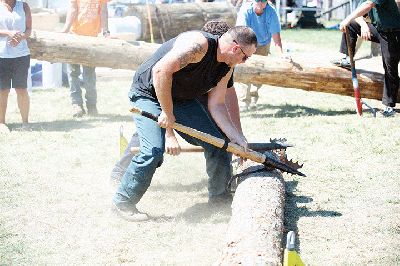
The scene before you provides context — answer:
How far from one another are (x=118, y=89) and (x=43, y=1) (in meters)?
9.25

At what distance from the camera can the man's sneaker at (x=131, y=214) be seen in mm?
5246

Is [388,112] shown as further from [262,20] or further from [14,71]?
[14,71]

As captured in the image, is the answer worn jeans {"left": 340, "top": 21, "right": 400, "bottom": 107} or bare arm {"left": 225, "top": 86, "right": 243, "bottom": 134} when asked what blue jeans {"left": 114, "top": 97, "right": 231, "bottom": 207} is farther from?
worn jeans {"left": 340, "top": 21, "right": 400, "bottom": 107}

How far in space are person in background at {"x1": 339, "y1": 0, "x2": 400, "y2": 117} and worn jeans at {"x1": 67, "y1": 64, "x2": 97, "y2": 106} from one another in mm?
3734

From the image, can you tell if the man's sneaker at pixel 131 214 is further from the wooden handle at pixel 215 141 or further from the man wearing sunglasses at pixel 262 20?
the man wearing sunglasses at pixel 262 20

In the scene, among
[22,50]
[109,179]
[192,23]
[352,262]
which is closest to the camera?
[352,262]

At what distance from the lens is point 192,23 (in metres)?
17.1

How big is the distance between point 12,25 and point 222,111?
4094 mm

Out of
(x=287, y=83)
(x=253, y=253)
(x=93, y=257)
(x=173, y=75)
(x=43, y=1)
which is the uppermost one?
(x=173, y=75)

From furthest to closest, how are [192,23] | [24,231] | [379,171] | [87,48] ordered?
1. [192,23]
2. [87,48]
3. [379,171]
4. [24,231]

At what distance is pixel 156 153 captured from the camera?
16.8ft

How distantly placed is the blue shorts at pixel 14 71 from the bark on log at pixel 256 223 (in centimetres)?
419

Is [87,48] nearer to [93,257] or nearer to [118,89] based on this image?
[118,89]

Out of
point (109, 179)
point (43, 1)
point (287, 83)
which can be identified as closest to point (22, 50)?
point (109, 179)
